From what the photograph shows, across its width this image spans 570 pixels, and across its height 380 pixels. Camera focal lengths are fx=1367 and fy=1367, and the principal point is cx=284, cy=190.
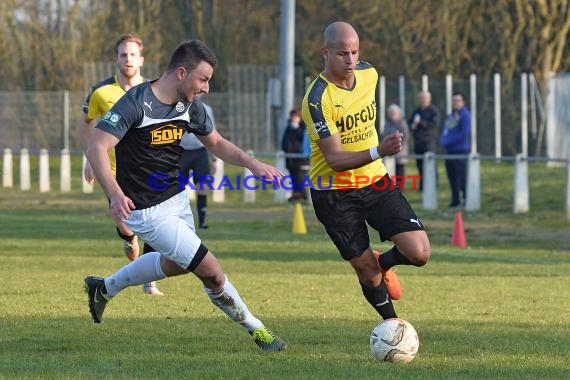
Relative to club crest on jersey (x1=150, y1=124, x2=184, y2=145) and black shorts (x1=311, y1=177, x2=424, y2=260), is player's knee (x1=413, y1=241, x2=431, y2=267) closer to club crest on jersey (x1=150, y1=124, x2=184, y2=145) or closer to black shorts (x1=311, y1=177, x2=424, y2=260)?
black shorts (x1=311, y1=177, x2=424, y2=260)

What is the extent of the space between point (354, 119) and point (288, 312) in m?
2.23

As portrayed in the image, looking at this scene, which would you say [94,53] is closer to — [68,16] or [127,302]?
[68,16]

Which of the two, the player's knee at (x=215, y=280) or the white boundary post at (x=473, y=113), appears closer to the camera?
the player's knee at (x=215, y=280)

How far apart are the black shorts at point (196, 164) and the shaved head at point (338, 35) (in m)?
9.47

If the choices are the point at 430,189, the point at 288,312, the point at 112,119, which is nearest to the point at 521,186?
the point at 430,189

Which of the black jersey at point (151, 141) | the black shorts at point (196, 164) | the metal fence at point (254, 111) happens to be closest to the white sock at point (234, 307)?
the black jersey at point (151, 141)

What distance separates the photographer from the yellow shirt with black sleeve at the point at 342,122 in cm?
895

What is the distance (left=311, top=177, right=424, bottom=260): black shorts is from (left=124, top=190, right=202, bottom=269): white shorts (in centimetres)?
98

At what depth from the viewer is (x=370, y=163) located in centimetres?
895

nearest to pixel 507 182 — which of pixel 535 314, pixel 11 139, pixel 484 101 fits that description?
pixel 484 101

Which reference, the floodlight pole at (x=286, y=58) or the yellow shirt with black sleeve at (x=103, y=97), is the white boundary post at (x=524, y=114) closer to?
the floodlight pole at (x=286, y=58)

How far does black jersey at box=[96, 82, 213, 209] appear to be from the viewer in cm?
846

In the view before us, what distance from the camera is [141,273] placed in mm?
9016

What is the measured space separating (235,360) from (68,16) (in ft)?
110
